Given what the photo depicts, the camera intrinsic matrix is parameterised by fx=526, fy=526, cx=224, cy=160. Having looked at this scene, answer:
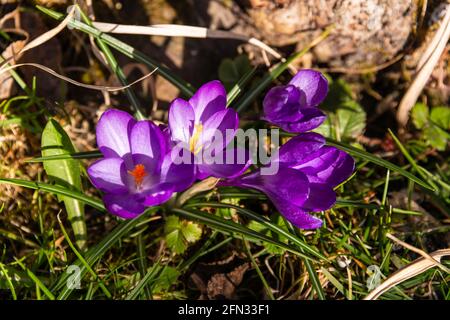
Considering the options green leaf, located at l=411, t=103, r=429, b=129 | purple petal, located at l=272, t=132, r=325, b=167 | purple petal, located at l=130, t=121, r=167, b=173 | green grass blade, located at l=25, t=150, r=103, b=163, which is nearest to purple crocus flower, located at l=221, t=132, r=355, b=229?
purple petal, located at l=272, t=132, r=325, b=167

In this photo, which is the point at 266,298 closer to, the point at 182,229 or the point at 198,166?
the point at 182,229

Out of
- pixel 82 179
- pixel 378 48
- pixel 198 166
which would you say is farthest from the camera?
pixel 378 48

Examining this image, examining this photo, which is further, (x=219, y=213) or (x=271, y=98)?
(x=219, y=213)

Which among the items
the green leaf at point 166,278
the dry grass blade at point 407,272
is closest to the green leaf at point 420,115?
the dry grass blade at point 407,272

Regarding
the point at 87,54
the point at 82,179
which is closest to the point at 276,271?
the point at 82,179

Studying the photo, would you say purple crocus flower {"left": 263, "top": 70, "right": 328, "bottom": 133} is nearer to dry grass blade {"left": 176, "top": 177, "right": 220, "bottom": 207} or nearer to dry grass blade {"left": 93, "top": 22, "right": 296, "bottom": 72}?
dry grass blade {"left": 176, "top": 177, "right": 220, "bottom": 207}

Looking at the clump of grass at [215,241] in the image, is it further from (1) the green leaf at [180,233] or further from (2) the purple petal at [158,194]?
(2) the purple petal at [158,194]
